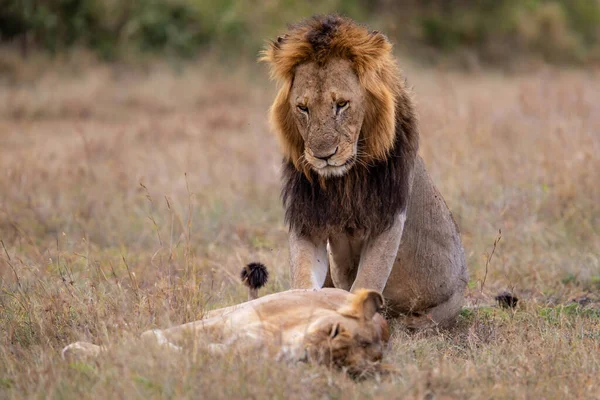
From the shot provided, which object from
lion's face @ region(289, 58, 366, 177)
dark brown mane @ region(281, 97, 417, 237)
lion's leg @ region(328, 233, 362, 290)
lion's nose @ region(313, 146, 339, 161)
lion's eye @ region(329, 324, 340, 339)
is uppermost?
lion's face @ region(289, 58, 366, 177)

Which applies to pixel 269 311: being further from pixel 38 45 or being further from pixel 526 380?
pixel 38 45

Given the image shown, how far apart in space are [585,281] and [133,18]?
1116 centimetres

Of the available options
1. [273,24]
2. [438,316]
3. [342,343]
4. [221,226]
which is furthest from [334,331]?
[273,24]

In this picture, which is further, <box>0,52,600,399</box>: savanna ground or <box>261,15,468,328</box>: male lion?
<box>261,15,468,328</box>: male lion

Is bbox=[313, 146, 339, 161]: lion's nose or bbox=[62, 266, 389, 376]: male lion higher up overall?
bbox=[313, 146, 339, 161]: lion's nose

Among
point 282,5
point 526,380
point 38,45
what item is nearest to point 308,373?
point 526,380

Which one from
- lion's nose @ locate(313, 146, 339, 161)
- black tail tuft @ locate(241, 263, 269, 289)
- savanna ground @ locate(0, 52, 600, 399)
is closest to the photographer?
savanna ground @ locate(0, 52, 600, 399)

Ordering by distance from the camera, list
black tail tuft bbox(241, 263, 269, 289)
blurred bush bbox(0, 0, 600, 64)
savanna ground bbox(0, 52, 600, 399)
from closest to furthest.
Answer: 1. savanna ground bbox(0, 52, 600, 399)
2. black tail tuft bbox(241, 263, 269, 289)
3. blurred bush bbox(0, 0, 600, 64)

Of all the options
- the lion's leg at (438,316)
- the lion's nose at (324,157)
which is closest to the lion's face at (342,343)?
the lion's nose at (324,157)

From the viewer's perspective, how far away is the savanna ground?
12.2ft

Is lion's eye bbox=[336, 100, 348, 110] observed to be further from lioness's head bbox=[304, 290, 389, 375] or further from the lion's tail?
lioness's head bbox=[304, 290, 389, 375]

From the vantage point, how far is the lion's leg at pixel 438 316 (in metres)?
5.15

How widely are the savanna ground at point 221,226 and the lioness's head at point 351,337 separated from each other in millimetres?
89

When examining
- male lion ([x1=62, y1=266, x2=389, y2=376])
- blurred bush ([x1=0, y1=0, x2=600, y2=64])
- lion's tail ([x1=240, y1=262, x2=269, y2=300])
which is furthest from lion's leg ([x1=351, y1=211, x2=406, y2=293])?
blurred bush ([x1=0, y1=0, x2=600, y2=64])
